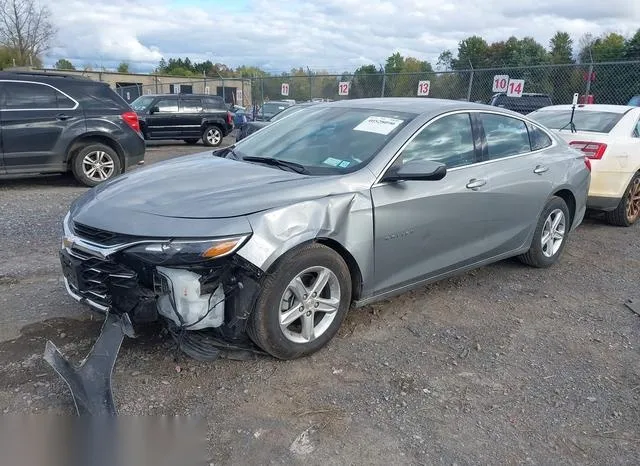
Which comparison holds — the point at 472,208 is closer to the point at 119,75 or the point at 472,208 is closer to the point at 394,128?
the point at 394,128

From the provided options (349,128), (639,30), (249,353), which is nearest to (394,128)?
(349,128)

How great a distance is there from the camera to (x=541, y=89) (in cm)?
1923

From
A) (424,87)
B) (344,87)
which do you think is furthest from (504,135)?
(344,87)

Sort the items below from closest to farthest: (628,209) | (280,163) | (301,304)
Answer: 1. (301,304)
2. (280,163)
3. (628,209)

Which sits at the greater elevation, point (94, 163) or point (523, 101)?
point (523, 101)

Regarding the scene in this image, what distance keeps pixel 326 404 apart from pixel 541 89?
18.9m

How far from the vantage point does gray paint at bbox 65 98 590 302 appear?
3103 mm

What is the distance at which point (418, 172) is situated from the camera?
11.8 ft

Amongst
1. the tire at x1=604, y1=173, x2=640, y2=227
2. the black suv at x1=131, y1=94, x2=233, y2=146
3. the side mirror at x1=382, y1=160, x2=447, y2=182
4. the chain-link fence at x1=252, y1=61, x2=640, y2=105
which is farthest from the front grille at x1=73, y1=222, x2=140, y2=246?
the black suv at x1=131, y1=94, x2=233, y2=146

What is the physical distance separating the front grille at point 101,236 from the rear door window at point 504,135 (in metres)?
2.94

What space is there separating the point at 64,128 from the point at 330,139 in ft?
20.0

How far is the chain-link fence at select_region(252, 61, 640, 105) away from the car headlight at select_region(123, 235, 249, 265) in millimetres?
11971

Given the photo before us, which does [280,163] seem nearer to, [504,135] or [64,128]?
[504,135]

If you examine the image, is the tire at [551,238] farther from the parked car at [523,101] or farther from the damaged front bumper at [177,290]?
the parked car at [523,101]
